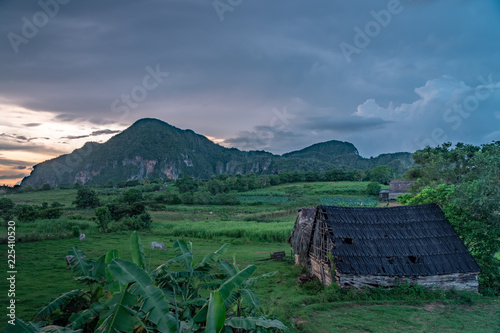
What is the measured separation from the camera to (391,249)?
11.9 metres

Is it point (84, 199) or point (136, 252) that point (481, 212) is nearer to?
point (136, 252)

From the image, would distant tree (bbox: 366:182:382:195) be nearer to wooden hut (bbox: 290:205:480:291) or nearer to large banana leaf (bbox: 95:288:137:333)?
wooden hut (bbox: 290:205:480:291)

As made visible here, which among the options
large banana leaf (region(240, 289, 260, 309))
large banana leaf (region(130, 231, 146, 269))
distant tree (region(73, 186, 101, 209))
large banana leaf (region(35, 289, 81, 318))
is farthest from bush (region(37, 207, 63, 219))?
large banana leaf (region(240, 289, 260, 309))

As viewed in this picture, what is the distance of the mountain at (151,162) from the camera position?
4658 inches

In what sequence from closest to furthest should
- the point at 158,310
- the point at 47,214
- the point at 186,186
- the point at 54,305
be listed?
the point at 158,310 < the point at 54,305 < the point at 47,214 < the point at 186,186

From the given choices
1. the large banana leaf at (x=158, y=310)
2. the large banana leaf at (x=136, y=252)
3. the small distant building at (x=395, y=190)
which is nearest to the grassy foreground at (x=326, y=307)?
the large banana leaf at (x=136, y=252)

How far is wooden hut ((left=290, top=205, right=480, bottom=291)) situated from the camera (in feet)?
37.2

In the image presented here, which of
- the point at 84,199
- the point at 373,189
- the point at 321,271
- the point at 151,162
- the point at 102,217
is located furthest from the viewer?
the point at 151,162

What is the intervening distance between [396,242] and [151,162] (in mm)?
124082

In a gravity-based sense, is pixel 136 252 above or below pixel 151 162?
below

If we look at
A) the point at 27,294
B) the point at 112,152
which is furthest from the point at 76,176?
the point at 27,294

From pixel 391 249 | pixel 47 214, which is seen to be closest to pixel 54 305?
pixel 391 249

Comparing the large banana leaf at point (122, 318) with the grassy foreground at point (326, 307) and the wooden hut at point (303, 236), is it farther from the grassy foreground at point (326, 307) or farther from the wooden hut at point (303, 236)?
the wooden hut at point (303, 236)

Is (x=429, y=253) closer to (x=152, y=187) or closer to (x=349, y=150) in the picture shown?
(x=152, y=187)
